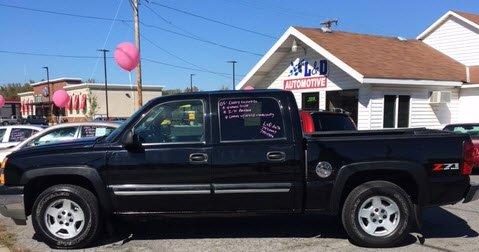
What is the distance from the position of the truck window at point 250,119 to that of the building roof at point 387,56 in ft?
36.4

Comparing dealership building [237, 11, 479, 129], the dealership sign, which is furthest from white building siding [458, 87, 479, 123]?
the dealership sign

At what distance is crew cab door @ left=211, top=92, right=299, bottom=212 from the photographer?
5.73m

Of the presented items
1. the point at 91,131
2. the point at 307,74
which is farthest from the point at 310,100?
the point at 91,131

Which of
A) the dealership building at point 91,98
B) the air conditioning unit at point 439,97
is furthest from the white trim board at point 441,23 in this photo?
the dealership building at point 91,98

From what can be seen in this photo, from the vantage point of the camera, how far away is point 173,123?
235 inches

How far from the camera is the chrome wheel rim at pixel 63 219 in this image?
19.5ft

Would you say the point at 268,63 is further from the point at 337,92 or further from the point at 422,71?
the point at 422,71

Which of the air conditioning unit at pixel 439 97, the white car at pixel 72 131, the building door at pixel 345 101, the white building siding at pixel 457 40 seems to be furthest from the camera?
the white building siding at pixel 457 40

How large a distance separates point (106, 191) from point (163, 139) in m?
0.87

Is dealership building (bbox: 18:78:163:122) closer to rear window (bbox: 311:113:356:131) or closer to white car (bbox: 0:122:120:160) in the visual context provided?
white car (bbox: 0:122:120:160)

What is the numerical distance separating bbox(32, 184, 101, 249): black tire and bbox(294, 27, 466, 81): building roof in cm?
1215

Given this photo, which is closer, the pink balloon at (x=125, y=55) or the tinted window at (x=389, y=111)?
the pink balloon at (x=125, y=55)

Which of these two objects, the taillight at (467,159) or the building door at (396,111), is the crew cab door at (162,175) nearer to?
the taillight at (467,159)

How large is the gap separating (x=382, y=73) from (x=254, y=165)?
12.4 meters
